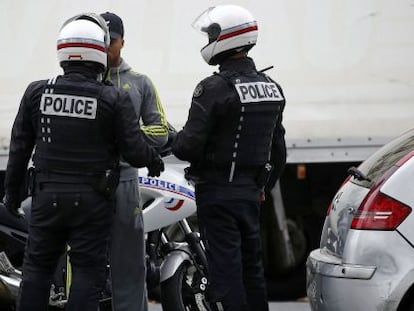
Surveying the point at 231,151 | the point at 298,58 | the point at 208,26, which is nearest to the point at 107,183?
the point at 231,151

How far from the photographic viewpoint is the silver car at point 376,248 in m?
5.78

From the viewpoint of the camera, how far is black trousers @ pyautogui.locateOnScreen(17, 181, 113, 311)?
607 cm

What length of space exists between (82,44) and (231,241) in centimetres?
121

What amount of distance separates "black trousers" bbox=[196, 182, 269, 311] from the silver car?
0.43m

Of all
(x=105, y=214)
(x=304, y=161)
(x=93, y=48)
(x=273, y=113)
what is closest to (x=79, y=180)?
(x=105, y=214)

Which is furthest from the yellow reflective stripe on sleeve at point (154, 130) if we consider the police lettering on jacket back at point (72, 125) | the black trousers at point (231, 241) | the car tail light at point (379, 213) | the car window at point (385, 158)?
the car tail light at point (379, 213)

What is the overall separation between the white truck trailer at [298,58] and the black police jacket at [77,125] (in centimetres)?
335

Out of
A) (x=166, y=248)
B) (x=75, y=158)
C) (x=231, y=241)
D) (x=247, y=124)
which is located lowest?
(x=166, y=248)

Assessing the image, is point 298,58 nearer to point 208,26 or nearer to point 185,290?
point 185,290

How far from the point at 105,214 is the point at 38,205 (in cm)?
32

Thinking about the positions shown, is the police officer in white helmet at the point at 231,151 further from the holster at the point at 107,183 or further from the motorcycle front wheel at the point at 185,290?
the motorcycle front wheel at the point at 185,290

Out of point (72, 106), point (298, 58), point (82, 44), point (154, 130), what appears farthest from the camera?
point (298, 58)

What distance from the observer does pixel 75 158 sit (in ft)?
19.9

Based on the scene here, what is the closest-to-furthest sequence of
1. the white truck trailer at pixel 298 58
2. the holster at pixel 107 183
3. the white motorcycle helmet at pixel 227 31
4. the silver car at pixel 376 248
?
1. the silver car at pixel 376 248
2. the holster at pixel 107 183
3. the white motorcycle helmet at pixel 227 31
4. the white truck trailer at pixel 298 58
